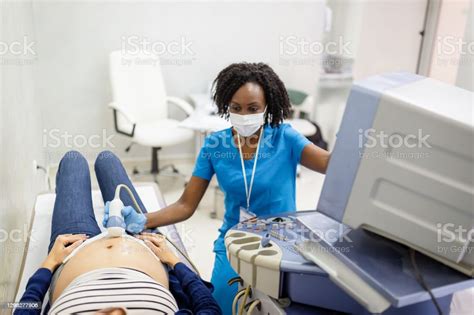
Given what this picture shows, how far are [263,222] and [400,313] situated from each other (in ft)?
1.40

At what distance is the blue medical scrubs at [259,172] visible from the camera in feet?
5.61

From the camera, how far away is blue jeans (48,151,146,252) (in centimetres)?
184

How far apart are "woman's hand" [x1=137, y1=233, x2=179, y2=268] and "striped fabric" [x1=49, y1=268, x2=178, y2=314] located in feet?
0.82

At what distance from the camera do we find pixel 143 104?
380cm

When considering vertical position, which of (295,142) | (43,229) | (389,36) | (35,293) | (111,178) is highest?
(389,36)

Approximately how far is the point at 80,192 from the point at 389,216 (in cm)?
138

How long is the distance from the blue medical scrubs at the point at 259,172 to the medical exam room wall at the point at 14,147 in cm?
79

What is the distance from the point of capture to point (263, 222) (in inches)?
53.9

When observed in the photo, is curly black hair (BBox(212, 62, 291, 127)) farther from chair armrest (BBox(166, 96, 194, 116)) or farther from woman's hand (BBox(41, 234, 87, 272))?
chair armrest (BBox(166, 96, 194, 116))
